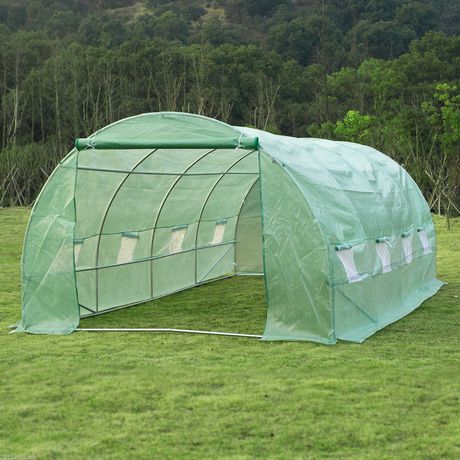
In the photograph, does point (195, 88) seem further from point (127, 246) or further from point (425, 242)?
point (127, 246)

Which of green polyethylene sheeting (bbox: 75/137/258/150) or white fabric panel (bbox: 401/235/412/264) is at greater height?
green polyethylene sheeting (bbox: 75/137/258/150)

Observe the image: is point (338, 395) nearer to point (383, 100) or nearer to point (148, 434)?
point (148, 434)

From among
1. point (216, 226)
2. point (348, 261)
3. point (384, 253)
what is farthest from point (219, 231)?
point (348, 261)

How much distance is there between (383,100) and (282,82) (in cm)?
966

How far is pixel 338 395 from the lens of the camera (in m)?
7.50

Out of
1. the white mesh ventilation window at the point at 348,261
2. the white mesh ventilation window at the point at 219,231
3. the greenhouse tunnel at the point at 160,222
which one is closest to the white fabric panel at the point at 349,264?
the white mesh ventilation window at the point at 348,261

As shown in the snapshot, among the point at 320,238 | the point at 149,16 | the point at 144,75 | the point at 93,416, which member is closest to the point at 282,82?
the point at 144,75

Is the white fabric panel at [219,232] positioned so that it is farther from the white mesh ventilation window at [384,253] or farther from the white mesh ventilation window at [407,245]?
the white mesh ventilation window at [384,253]

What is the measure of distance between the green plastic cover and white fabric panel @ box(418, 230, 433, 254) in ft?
0.14

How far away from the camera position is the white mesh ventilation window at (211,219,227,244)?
1624cm

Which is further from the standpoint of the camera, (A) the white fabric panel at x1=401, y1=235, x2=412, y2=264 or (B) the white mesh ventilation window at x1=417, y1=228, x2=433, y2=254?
(B) the white mesh ventilation window at x1=417, y1=228, x2=433, y2=254

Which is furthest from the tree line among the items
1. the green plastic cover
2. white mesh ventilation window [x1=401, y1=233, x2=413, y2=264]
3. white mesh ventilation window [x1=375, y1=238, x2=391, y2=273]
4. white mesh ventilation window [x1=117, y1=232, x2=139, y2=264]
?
white mesh ventilation window [x1=375, y1=238, x2=391, y2=273]

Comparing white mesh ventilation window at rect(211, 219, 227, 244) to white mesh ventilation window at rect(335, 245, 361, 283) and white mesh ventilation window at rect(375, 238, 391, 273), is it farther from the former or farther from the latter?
white mesh ventilation window at rect(335, 245, 361, 283)

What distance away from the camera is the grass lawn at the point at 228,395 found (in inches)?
247
